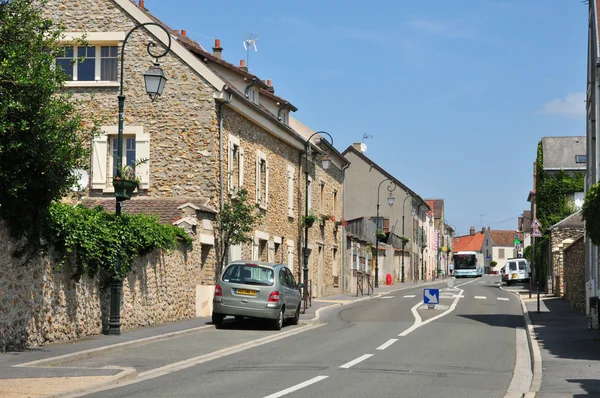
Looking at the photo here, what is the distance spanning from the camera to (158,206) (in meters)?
25.9

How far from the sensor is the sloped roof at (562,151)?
2328 inches

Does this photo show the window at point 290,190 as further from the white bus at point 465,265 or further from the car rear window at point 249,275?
the white bus at point 465,265

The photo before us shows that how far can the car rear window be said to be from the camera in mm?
21781

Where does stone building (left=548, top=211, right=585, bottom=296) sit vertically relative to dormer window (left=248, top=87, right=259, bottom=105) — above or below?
below

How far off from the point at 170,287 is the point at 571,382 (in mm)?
13099

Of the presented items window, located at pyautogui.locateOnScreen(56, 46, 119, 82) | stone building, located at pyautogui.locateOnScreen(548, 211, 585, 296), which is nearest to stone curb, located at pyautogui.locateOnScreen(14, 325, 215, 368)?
window, located at pyautogui.locateOnScreen(56, 46, 119, 82)

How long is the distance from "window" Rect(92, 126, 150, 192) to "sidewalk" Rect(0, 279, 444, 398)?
849 centimetres

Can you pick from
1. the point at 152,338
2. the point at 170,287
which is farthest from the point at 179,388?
the point at 170,287

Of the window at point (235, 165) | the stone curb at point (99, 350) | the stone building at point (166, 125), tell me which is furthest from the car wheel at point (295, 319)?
the window at point (235, 165)

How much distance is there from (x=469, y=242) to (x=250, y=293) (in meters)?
161

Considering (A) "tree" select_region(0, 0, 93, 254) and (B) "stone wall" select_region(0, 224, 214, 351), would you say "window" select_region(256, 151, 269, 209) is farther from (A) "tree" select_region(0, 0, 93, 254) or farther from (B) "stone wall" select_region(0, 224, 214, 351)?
(A) "tree" select_region(0, 0, 93, 254)

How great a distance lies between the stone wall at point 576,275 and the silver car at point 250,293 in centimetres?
1149

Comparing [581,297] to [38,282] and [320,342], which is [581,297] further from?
[38,282]

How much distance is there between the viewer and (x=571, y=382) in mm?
11953
